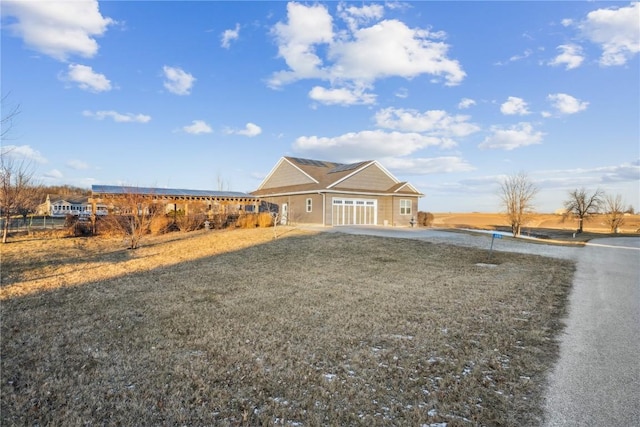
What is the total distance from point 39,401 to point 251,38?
54.4 feet

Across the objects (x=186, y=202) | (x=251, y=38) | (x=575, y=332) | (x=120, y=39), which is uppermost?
(x=251, y=38)

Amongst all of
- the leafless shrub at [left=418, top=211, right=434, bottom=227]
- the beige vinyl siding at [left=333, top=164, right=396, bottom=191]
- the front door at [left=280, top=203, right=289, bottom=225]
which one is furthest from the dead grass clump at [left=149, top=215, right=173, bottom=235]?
the leafless shrub at [left=418, top=211, right=434, bottom=227]

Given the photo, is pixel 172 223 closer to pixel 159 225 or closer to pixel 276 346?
pixel 159 225

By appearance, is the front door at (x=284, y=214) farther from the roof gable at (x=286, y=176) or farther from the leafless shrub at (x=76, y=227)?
the leafless shrub at (x=76, y=227)

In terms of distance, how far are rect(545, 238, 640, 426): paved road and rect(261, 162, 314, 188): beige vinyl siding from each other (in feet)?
69.5

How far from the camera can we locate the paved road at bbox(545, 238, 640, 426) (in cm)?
300

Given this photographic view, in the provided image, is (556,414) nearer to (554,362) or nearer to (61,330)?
(554,362)

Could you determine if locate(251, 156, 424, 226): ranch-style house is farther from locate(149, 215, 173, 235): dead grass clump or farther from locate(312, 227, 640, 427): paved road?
locate(312, 227, 640, 427): paved road

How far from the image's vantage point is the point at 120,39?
13328mm

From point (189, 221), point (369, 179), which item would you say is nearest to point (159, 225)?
point (189, 221)

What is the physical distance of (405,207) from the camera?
28.1 m

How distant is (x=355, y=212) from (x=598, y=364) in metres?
21.9

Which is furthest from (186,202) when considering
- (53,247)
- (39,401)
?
(39,401)

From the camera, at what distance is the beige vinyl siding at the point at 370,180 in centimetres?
2581
